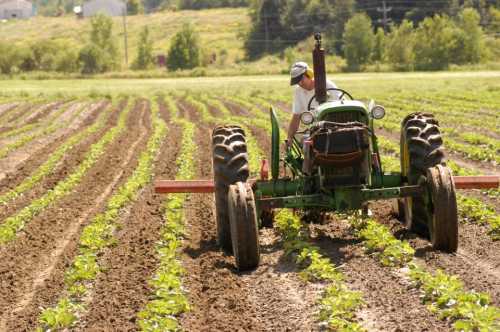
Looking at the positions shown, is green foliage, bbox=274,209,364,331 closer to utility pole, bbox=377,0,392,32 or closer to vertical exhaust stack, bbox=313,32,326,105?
vertical exhaust stack, bbox=313,32,326,105

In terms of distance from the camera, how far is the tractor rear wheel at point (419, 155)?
816 cm

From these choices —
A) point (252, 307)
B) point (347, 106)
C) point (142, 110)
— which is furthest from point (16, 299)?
point (142, 110)

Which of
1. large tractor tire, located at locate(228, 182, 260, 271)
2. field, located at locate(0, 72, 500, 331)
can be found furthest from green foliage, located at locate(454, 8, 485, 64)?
large tractor tire, located at locate(228, 182, 260, 271)

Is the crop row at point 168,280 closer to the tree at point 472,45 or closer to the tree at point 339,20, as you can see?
the tree at point 472,45

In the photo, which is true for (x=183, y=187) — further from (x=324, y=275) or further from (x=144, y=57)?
(x=144, y=57)

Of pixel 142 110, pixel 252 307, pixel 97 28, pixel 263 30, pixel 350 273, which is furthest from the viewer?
pixel 263 30

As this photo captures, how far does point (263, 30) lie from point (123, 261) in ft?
320

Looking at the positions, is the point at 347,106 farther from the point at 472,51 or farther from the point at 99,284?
the point at 472,51

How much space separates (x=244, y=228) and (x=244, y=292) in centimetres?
68

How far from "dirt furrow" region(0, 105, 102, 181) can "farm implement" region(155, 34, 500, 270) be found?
822 cm

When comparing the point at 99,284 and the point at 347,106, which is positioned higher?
the point at 347,106

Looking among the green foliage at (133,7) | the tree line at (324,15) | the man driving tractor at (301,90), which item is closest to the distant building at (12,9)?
the green foliage at (133,7)

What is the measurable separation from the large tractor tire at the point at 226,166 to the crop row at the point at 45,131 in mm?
11169

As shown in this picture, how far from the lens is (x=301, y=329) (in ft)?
19.6
